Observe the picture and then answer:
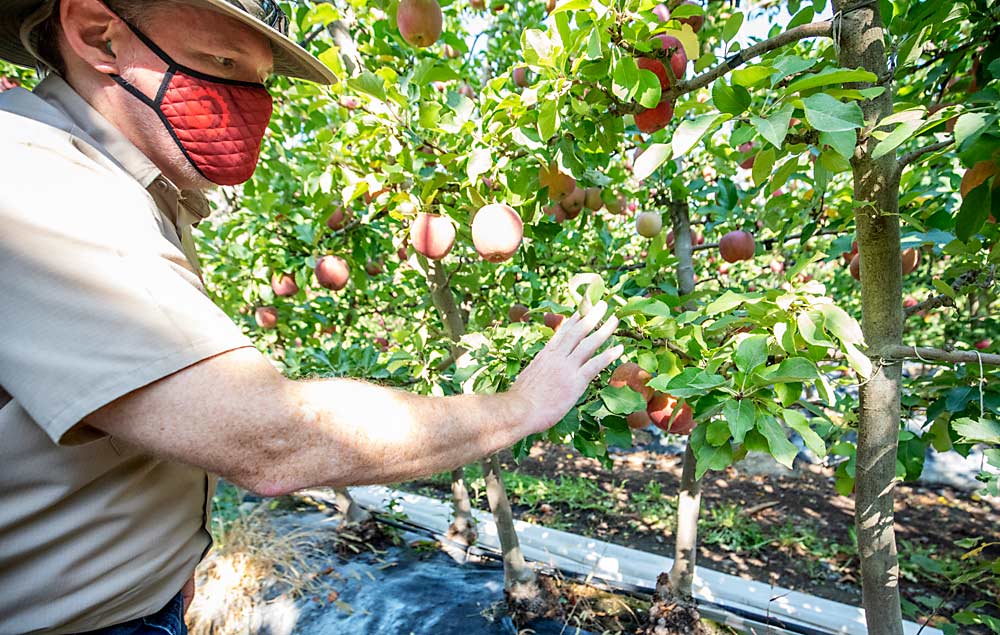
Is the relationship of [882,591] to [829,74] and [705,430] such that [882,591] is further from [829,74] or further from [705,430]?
[829,74]

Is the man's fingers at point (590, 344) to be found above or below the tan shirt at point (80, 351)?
above

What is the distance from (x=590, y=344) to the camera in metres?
1.11

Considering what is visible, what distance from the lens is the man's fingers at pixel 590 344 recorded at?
110 cm

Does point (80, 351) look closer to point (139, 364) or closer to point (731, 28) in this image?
point (139, 364)

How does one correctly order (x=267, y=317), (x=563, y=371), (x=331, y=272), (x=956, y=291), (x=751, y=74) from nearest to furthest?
(x=751, y=74)
(x=563, y=371)
(x=956, y=291)
(x=331, y=272)
(x=267, y=317)

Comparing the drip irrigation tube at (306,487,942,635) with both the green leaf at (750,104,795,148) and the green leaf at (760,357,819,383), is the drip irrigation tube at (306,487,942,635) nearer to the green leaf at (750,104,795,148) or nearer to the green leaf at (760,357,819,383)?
the green leaf at (760,357,819,383)

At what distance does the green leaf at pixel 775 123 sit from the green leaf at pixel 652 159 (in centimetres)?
16

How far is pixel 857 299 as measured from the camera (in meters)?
3.46

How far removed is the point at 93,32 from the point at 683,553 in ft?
8.59

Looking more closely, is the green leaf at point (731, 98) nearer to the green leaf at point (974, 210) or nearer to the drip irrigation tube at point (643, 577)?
the green leaf at point (974, 210)

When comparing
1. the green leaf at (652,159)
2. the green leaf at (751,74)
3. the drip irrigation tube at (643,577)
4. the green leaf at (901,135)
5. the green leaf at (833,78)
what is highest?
the green leaf at (751,74)

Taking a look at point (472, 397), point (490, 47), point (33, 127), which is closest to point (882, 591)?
point (472, 397)

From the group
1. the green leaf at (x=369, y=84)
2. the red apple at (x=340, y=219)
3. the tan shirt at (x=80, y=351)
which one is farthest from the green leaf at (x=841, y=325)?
the red apple at (x=340, y=219)

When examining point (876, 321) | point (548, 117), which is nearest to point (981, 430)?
point (876, 321)
